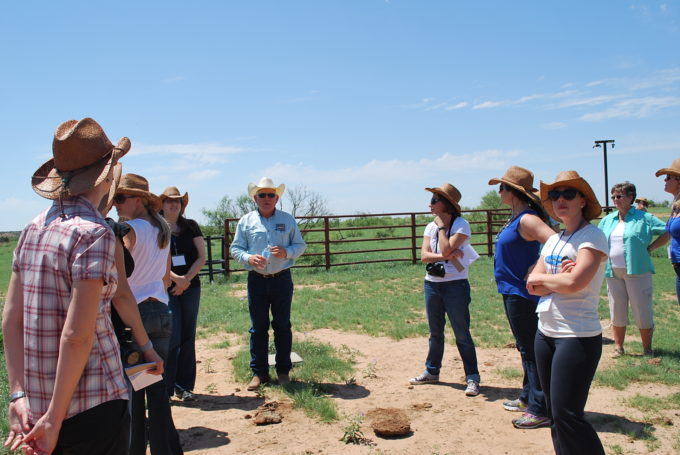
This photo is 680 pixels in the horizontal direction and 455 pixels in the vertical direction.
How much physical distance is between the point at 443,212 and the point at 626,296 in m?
2.62

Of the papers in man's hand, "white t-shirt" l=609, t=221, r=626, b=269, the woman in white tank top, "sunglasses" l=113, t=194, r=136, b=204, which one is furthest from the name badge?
"white t-shirt" l=609, t=221, r=626, b=269

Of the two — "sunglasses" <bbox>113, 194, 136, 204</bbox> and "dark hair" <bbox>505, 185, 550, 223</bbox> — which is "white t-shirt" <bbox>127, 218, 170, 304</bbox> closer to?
"sunglasses" <bbox>113, 194, 136, 204</bbox>

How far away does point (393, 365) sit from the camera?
6047 millimetres

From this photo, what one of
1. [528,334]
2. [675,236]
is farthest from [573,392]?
[675,236]

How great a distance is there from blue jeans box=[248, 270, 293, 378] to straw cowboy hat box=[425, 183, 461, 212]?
1.76 metres

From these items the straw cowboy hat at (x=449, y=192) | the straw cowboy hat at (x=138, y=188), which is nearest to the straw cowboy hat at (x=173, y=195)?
the straw cowboy hat at (x=138, y=188)

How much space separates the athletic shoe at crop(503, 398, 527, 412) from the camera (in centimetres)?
448

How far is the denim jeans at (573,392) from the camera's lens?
285cm

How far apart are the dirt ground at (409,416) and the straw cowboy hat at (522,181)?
1.85 meters

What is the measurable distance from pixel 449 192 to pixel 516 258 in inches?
49.9

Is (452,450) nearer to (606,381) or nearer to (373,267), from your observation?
(606,381)

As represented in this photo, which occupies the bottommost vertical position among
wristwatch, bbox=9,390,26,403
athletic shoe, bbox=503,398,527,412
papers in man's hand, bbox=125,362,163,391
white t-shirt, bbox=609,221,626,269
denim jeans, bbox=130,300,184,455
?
athletic shoe, bbox=503,398,527,412

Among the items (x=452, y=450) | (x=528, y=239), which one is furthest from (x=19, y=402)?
(x=528, y=239)

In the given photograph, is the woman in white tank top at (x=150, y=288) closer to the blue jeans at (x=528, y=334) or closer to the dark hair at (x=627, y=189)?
the blue jeans at (x=528, y=334)
